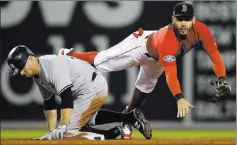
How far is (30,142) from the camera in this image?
4.79 meters

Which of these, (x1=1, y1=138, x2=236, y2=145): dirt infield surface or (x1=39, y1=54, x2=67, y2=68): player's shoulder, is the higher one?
(x1=39, y1=54, x2=67, y2=68): player's shoulder

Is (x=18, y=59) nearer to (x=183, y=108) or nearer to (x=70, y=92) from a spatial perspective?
(x=70, y=92)

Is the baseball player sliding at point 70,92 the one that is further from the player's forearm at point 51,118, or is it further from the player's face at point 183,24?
the player's face at point 183,24

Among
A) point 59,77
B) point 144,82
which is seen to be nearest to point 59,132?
point 59,77

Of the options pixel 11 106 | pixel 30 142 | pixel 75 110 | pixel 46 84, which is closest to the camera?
pixel 30 142

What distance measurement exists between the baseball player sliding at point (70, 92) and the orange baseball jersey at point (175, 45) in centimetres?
62

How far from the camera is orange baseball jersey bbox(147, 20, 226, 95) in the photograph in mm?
5270

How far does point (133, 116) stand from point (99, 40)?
288 cm

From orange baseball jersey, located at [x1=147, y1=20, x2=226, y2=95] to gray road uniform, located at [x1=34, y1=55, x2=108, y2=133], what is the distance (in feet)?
1.93

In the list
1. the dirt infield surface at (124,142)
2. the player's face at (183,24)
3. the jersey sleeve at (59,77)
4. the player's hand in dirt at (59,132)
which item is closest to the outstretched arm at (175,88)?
the dirt infield surface at (124,142)

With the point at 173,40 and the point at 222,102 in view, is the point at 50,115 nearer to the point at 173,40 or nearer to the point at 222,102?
the point at 173,40

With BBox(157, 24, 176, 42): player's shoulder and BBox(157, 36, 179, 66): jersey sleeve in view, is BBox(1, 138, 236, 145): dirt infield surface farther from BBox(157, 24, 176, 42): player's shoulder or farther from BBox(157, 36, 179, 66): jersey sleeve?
BBox(157, 24, 176, 42): player's shoulder

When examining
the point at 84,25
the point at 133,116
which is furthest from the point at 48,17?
the point at 133,116

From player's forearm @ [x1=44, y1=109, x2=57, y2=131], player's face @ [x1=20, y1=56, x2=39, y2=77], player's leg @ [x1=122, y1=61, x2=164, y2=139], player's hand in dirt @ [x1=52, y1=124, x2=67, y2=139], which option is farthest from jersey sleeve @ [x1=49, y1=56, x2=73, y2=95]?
player's leg @ [x1=122, y1=61, x2=164, y2=139]
